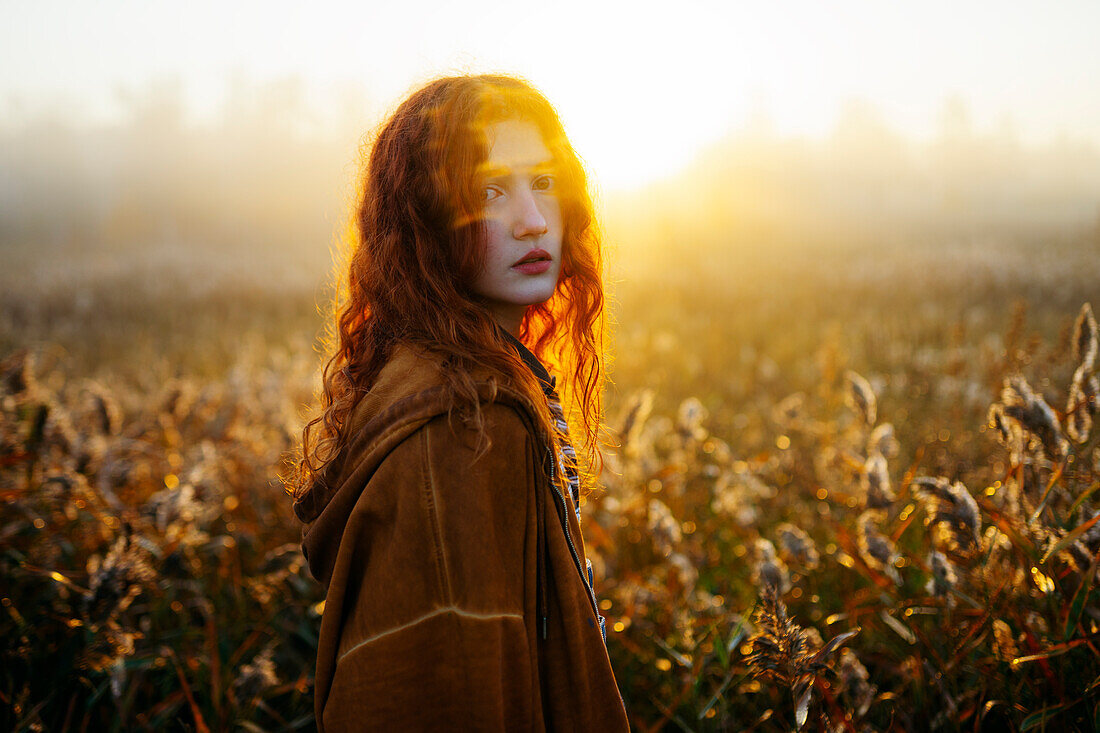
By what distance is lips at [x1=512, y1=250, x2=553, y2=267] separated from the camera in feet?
4.95

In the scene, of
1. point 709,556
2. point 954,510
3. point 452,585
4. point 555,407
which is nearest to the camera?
point 452,585

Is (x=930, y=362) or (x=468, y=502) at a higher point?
(x=468, y=502)

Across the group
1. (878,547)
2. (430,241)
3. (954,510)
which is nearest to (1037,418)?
(954,510)

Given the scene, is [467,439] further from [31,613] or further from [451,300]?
[31,613]

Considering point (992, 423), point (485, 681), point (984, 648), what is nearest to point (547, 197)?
point (485, 681)

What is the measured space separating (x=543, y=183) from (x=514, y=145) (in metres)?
0.12

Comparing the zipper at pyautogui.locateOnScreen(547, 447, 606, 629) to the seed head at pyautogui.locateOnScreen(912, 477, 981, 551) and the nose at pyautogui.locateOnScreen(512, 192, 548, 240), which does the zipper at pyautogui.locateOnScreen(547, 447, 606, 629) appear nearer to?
the nose at pyautogui.locateOnScreen(512, 192, 548, 240)

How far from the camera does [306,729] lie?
2590 mm

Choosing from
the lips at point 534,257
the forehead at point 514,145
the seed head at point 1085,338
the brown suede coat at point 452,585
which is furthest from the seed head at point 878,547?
the forehead at point 514,145

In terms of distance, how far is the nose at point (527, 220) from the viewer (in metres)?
1.47

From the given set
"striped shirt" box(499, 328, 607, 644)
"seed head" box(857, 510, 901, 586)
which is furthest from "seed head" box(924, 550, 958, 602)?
"striped shirt" box(499, 328, 607, 644)

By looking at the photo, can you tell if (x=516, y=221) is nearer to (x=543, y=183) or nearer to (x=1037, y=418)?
(x=543, y=183)

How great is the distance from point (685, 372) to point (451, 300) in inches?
227

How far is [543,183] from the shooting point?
1589mm
